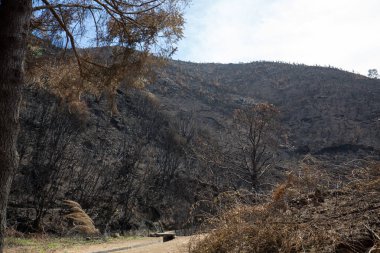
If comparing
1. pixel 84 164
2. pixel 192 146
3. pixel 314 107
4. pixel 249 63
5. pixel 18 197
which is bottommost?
pixel 18 197

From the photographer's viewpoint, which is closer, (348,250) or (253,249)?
(348,250)

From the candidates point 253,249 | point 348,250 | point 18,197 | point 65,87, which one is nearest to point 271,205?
point 253,249

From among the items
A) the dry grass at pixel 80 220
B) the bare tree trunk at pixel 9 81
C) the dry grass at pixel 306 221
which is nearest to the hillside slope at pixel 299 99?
the dry grass at pixel 80 220

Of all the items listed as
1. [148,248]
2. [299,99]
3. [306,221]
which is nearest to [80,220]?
[148,248]

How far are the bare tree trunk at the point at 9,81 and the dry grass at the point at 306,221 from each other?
7.85 ft

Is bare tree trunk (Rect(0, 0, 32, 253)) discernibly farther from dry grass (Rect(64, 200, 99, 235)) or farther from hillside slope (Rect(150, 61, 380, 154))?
hillside slope (Rect(150, 61, 380, 154))

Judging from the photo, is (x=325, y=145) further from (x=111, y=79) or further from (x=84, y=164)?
(x=111, y=79)

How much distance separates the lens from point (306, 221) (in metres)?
4.04

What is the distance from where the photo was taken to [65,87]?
7543mm

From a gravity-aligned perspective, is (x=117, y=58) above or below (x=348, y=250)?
above

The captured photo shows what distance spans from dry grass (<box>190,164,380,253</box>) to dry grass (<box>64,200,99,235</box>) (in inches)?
461

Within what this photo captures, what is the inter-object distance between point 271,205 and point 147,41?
3946mm

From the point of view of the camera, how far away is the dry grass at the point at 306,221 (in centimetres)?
351

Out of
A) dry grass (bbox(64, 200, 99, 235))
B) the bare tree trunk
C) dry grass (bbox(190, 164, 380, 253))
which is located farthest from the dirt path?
dry grass (bbox(64, 200, 99, 235))
